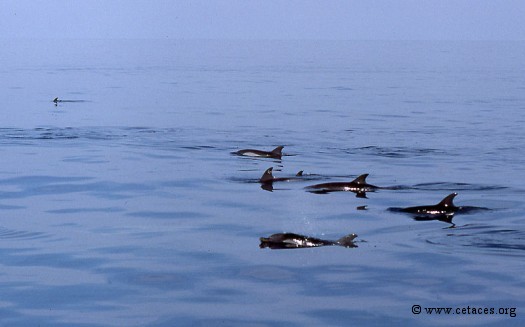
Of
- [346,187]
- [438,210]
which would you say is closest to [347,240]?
[438,210]

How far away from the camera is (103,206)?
2045 cm

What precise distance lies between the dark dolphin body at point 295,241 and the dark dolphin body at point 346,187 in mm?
5382

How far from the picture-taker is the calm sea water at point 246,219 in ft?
43.7

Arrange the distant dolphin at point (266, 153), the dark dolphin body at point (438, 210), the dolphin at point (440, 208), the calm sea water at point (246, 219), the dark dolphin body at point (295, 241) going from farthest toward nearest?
the distant dolphin at point (266, 153)
the dolphin at point (440, 208)
the dark dolphin body at point (438, 210)
the dark dolphin body at point (295, 241)
the calm sea water at point (246, 219)

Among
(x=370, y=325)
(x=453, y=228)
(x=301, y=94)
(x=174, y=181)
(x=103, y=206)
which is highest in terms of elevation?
(x=301, y=94)

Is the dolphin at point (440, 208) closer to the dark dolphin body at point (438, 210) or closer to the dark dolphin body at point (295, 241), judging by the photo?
the dark dolphin body at point (438, 210)

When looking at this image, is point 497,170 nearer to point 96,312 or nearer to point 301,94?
point 96,312

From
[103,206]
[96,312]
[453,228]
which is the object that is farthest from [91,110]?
[96,312]

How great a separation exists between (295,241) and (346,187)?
6.12 m

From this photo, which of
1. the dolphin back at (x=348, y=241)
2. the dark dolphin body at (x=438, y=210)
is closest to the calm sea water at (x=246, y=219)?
the dolphin back at (x=348, y=241)

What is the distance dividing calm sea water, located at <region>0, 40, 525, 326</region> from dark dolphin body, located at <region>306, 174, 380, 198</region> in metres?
0.33

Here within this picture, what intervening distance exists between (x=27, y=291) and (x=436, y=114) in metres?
32.5

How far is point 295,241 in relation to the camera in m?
16.5

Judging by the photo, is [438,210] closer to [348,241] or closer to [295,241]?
[348,241]
